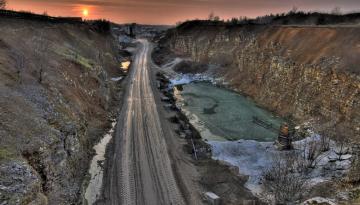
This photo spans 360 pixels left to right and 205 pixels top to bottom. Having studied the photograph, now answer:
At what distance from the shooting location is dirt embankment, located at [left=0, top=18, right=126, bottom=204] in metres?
21.0

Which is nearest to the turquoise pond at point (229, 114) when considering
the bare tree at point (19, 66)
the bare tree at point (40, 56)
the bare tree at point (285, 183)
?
the bare tree at point (285, 183)

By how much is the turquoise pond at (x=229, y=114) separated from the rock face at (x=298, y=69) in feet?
7.53

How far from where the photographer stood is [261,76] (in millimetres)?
56719

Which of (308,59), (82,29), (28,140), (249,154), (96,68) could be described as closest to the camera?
(28,140)

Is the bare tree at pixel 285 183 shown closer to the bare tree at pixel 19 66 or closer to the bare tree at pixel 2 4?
the bare tree at pixel 19 66

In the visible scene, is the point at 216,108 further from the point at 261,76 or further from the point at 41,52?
the point at 41,52

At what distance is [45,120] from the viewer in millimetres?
27812

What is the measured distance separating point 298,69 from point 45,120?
3467 cm

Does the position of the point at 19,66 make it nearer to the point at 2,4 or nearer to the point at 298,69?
the point at 298,69

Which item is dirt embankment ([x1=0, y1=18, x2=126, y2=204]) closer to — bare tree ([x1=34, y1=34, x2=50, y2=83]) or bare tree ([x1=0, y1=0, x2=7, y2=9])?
bare tree ([x1=34, y1=34, x2=50, y2=83])

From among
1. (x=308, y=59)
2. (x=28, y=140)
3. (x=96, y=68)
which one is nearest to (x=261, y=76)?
(x=308, y=59)

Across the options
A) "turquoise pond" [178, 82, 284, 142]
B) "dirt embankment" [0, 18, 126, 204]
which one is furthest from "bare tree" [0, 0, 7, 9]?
"turquoise pond" [178, 82, 284, 142]

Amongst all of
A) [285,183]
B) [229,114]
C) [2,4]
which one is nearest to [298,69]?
[229,114]

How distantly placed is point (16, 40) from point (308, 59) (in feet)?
122
